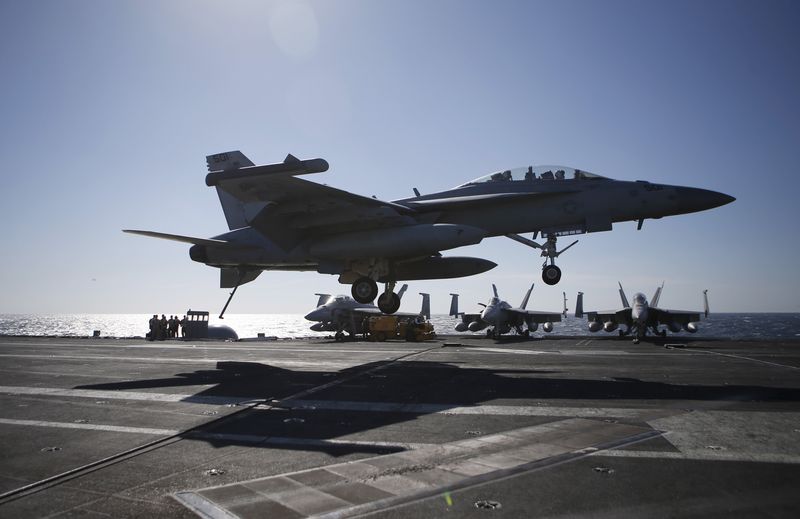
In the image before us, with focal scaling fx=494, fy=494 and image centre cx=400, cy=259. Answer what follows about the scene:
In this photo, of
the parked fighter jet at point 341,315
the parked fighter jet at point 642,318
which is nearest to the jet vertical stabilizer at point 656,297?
the parked fighter jet at point 642,318

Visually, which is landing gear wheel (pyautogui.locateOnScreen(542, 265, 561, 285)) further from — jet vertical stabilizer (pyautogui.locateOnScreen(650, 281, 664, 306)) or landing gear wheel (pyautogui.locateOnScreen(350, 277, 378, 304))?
jet vertical stabilizer (pyautogui.locateOnScreen(650, 281, 664, 306))

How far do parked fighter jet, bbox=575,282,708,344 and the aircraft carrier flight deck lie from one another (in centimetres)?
2749

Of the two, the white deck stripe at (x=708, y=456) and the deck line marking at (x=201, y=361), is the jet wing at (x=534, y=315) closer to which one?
the deck line marking at (x=201, y=361)

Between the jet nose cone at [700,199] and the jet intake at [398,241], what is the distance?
6.70m

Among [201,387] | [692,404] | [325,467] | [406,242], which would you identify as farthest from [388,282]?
[325,467]

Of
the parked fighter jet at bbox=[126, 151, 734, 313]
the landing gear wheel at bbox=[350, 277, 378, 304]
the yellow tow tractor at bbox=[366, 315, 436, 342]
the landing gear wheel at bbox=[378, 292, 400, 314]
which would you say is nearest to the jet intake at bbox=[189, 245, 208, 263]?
the parked fighter jet at bbox=[126, 151, 734, 313]

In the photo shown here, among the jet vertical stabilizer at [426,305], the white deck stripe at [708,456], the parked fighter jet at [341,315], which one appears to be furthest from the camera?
the jet vertical stabilizer at [426,305]

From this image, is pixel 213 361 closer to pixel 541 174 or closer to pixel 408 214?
pixel 408 214

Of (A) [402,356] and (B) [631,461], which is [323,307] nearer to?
(A) [402,356]

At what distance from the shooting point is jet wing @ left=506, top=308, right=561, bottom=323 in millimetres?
44028

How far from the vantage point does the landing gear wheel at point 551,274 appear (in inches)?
702

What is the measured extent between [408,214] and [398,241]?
1557 millimetres

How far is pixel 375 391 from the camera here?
9.12 meters

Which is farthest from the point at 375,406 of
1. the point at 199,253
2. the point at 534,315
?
the point at 534,315
